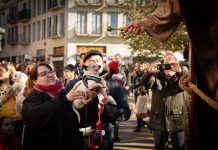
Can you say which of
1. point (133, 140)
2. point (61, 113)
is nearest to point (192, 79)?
point (61, 113)

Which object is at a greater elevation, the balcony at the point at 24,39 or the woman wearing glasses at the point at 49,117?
the balcony at the point at 24,39

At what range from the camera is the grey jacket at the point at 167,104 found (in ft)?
21.2

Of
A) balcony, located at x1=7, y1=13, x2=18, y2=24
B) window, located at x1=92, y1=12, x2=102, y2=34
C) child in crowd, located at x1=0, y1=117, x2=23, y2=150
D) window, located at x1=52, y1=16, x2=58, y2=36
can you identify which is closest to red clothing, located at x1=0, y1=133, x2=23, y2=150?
child in crowd, located at x1=0, y1=117, x2=23, y2=150

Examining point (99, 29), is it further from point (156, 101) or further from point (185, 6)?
point (185, 6)

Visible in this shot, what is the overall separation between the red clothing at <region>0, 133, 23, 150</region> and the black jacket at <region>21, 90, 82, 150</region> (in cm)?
92

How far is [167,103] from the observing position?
6.55 meters

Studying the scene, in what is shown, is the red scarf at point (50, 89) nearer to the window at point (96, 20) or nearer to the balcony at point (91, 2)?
the window at point (96, 20)

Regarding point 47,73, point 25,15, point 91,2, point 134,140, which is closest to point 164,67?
point 47,73

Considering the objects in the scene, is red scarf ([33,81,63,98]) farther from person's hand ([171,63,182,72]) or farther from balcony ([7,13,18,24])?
balcony ([7,13,18,24])

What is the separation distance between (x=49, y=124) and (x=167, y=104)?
286 centimetres

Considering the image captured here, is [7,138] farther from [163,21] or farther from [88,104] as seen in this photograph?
[163,21]

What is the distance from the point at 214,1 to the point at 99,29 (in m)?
41.5

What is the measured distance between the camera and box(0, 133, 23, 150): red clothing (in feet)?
17.2

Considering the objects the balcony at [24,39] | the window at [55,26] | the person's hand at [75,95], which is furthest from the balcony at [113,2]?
the person's hand at [75,95]
